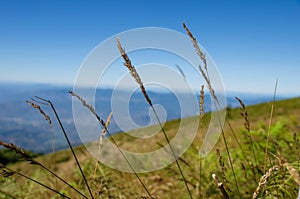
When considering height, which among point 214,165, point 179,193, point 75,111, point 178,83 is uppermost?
point 178,83

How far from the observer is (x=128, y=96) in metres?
2.81

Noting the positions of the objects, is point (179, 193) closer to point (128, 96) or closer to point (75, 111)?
point (128, 96)

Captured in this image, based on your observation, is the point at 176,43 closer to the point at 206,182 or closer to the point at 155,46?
the point at 155,46

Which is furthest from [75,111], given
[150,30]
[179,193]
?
[179,193]

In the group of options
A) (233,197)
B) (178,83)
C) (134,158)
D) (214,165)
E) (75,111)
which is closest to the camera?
(75,111)

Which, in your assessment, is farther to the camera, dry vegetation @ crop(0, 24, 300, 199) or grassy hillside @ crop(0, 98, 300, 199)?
grassy hillside @ crop(0, 98, 300, 199)

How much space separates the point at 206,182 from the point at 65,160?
13528mm

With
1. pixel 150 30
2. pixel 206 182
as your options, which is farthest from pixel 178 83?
pixel 206 182

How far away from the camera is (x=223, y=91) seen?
8.20 feet

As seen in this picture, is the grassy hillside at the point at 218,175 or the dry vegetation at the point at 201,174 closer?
the dry vegetation at the point at 201,174

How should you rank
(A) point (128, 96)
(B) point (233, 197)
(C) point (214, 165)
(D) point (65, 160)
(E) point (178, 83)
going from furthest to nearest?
1. (D) point (65, 160)
2. (C) point (214, 165)
3. (E) point (178, 83)
4. (A) point (128, 96)
5. (B) point (233, 197)

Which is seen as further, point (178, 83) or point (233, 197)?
point (178, 83)

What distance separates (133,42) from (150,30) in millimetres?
225

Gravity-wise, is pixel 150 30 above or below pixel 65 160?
above
